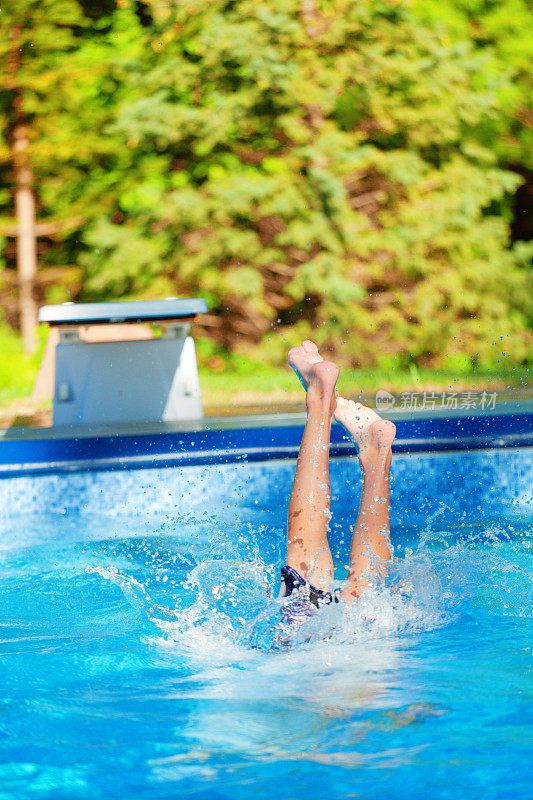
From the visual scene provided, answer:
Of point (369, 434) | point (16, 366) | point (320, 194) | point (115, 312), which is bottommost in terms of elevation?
point (16, 366)

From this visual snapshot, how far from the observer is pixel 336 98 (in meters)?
7.79

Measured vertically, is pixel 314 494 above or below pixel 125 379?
above

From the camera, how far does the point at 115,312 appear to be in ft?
14.3

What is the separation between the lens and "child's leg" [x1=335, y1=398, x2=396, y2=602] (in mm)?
2230

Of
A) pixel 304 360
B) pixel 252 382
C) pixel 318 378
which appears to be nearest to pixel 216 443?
pixel 304 360

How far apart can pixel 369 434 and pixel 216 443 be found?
1.62 m

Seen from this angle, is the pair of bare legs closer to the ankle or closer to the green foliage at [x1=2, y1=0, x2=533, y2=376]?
the ankle

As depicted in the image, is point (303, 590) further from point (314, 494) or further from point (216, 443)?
point (216, 443)

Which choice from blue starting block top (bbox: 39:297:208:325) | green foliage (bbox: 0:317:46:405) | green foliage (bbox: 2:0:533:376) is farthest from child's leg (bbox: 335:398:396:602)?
green foliage (bbox: 2:0:533:376)

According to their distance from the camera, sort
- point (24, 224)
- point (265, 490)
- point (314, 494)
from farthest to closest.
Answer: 1. point (24, 224)
2. point (265, 490)
3. point (314, 494)

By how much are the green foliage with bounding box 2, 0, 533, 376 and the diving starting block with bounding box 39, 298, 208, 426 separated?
2.81 metres

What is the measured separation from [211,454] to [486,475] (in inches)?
46.8

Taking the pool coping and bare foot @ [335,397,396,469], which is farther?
the pool coping

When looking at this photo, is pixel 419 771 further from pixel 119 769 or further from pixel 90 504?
pixel 90 504
